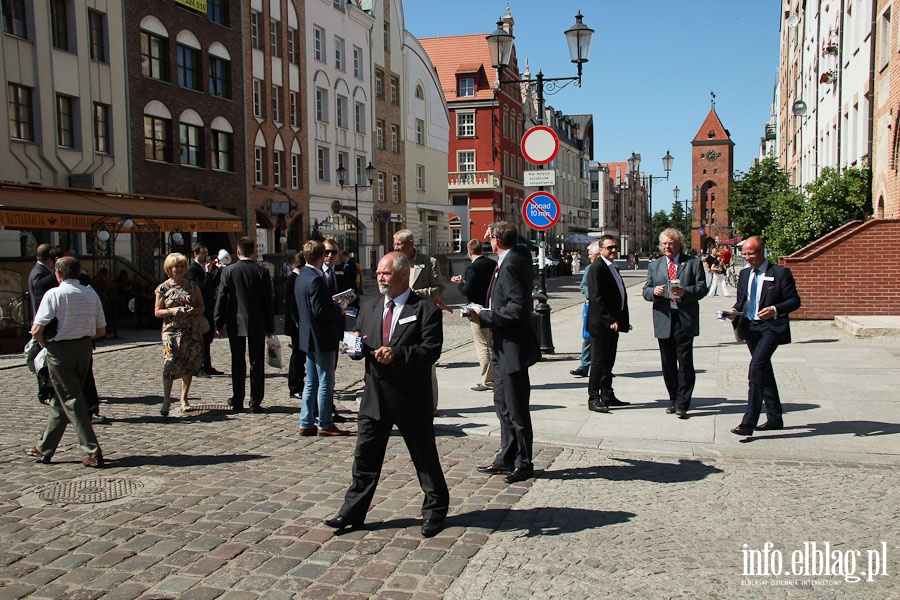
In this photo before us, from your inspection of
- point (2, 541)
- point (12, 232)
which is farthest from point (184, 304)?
point (12, 232)

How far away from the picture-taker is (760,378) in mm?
7328

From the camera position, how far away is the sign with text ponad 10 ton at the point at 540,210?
12.5 m

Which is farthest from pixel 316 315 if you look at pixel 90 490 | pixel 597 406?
pixel 597 406

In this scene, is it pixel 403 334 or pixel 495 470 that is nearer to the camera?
pixel 403 334

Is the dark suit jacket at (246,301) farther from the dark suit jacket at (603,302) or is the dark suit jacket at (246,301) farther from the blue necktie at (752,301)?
the blue necktie at (752,301)

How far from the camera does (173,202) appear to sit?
82.6 feet

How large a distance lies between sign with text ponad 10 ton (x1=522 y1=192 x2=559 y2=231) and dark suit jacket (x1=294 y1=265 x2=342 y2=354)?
549 centimetres

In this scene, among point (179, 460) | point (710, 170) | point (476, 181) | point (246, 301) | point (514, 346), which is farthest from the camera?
point (710, 170)

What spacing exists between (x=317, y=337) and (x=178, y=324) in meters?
2.04

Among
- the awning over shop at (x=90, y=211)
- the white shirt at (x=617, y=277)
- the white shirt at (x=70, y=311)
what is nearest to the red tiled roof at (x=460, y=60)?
the awning over shop at (x=90, y=211)

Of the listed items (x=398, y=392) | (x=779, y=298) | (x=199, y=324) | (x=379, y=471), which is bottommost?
(x=379, y=471)

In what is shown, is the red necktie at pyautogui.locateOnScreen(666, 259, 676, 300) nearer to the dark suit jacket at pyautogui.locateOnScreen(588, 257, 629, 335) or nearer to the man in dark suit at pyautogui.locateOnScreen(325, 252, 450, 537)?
the dark suit jacket at pyautogui.locateOnScreen(588, 257, 629, 335)

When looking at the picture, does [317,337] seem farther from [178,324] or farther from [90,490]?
[90,490]

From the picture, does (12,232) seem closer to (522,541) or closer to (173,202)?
(173,202)
